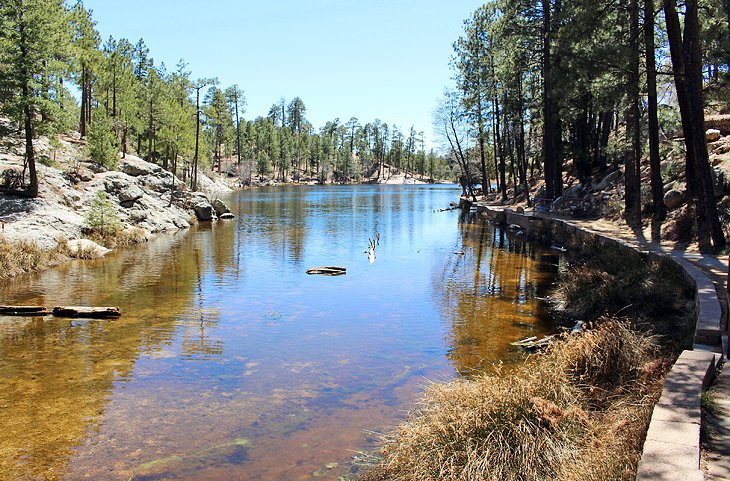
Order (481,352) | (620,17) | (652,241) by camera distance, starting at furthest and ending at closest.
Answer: (620,17), (652,241), (481,352)

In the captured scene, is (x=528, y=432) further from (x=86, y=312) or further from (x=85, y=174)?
(x=85, y=174)

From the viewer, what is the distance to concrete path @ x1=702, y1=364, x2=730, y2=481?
14.1ft

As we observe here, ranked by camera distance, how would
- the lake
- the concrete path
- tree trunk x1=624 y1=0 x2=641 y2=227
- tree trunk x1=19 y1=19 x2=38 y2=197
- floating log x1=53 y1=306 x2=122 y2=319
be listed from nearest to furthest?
the concrete path < the lake < floating log x1=53 y1=306 x2=122 y2=319 < tree trunk x1=624 y1=0 x2=641 y2=227 < tree trunk x1=19 y1=19 x2=38 y2=197

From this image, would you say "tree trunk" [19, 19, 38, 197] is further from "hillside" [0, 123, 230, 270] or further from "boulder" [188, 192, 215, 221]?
"boulder" [188, 192, 215, 221]

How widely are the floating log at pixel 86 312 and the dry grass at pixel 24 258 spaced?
5603 mm

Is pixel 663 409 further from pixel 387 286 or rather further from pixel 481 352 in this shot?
pixel 387 286

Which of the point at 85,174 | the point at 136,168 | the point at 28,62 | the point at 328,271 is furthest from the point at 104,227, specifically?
the point at 136,168

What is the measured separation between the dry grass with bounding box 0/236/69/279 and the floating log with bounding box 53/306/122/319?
18.4 feet

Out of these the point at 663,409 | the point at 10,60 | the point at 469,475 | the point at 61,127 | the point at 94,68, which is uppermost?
the point at 94,68

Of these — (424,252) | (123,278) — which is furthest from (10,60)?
(424,252)

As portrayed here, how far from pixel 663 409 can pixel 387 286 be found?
42.2 ft

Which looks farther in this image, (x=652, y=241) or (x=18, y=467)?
(x=652, y=241)

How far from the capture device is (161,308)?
14508mm

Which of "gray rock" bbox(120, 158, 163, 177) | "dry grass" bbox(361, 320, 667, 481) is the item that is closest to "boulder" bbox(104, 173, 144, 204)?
"gray rock" bbox(120, 158, 163, 177)
